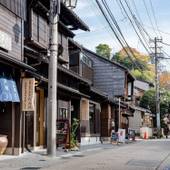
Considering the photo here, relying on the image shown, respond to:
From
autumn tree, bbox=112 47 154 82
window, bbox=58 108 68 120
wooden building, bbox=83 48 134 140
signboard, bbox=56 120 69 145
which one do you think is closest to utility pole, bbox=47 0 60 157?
signboard, bbox=56 120 69 145

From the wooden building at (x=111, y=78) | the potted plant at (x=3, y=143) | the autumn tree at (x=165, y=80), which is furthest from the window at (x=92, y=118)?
the autumn tree at (x=165, y=80)

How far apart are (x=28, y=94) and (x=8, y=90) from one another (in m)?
1.46

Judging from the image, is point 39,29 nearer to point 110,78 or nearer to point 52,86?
point 52,86

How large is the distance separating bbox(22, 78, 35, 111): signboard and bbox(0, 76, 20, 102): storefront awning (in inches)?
19.5

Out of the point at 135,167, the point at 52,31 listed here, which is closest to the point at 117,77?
the point at 52,31

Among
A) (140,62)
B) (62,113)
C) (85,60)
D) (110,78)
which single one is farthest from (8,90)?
(140,62)

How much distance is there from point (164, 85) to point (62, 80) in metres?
75.7

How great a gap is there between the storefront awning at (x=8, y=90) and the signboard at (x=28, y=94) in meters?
0.49

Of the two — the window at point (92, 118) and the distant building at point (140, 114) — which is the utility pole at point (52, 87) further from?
the distant building at point (140, 114)

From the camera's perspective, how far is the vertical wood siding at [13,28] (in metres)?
20.8

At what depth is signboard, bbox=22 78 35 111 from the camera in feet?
69.9

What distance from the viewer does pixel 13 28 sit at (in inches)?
857

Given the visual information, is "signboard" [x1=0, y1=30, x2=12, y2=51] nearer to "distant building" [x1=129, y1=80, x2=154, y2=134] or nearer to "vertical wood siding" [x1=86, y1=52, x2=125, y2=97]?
"vertical wood siding" [x1=86, y1=52, x2=125, y2=97]

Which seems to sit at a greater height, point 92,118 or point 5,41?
point 5,41
